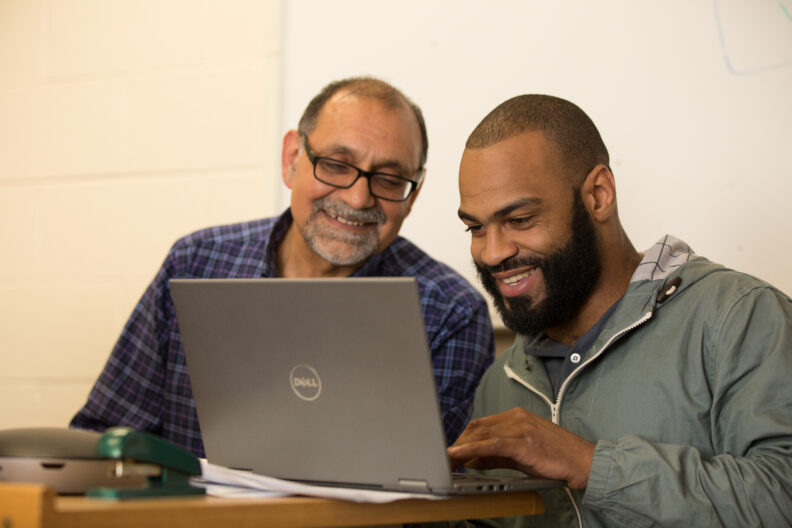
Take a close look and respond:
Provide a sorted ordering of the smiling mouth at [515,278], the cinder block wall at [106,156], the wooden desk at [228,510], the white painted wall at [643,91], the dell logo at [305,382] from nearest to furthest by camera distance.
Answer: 1. the wooden desk at [228,510]
2. the dell logo at [305,382]
3. the smiling mouth at [515,278]
4. the white painted wall at [643,91]
5. the cinder block wall at [106,156]

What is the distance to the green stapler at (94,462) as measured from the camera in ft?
2.49

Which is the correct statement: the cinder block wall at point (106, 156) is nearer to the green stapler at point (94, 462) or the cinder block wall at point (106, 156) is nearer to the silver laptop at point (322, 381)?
the silver laptop at point (322, 381)

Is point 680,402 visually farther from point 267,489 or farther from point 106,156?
point 106,156

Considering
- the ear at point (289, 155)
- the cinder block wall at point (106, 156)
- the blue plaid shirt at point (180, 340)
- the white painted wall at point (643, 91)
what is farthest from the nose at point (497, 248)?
the cinder block wall at point (106, 156)

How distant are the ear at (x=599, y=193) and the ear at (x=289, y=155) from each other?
738mm

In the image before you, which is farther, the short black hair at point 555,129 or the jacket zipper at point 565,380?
the short black hair at point 555,129

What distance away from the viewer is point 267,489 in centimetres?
83

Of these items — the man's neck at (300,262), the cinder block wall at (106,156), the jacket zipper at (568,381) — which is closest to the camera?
the jacket zipper at (568,381)

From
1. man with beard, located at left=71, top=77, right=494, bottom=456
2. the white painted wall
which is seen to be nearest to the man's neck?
man with beard, located at left=71, top=77, right=494, bottom=456

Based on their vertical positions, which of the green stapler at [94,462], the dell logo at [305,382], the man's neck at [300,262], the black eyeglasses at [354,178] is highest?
A: the black eyeglasses at [354,178]

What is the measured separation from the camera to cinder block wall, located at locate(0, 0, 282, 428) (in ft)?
6.92

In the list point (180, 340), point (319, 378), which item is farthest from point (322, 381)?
point (180, 340)

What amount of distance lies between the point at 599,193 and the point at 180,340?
0.92 meters

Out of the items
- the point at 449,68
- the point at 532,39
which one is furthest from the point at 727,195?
the point at 449,68
